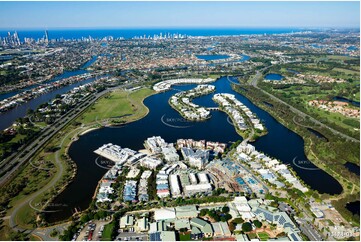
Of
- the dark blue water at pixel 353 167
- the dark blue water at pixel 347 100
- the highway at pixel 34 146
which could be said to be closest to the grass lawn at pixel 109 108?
the highway at pixel 34 146

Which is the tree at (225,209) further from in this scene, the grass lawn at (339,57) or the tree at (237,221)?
the grass lawn at (339,57)

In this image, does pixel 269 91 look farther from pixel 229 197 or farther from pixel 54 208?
pixel 54 208

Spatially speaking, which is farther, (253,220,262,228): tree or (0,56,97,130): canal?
(0,56,97,130): canal

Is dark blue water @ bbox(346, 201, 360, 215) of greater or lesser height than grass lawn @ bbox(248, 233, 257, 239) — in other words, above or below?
above

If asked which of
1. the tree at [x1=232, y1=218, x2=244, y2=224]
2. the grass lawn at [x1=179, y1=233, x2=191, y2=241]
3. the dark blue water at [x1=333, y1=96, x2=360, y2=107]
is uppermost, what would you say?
→ the dark blue water at [x1=333, y1=96, x2=360, y2=107]

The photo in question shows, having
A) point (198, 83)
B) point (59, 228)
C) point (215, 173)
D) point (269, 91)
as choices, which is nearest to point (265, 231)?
point (215, 173)

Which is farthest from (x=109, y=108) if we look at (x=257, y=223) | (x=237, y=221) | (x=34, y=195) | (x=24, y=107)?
(x=257, y=223)

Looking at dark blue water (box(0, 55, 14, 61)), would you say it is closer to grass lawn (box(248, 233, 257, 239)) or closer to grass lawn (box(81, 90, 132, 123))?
grass lawn (box(81, 90, 132, 123))

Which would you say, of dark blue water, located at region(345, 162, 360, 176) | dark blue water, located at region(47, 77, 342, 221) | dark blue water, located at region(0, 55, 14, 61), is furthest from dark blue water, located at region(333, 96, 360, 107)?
dark blue water, located at region(0, 55, 14, 61)

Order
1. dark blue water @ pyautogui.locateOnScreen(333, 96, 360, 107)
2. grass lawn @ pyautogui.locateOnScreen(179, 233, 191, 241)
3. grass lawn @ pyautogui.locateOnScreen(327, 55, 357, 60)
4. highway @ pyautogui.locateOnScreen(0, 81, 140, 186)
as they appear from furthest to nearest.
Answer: grass lawn @ pyautogui.locateOnScreen(327, 55, 357, 60), dark blue water @ pyautogui.locateOnScreen(333, 96, 360, 107), highway @ pyautogui.locateOnScreen(0, 81, 140, 186), grass lawn @ pyautogui.locateOnScreen(179, 233, 191, 241)
